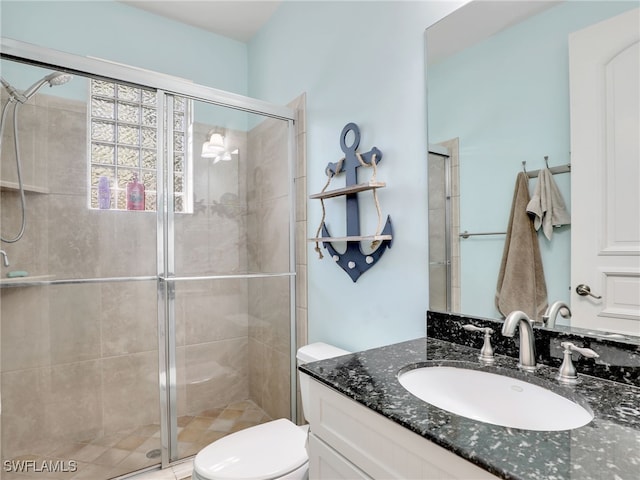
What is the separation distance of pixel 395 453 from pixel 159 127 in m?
1.69

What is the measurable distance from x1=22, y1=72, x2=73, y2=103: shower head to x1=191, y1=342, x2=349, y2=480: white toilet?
1.62 meters

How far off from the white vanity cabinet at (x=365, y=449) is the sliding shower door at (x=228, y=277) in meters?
1.06

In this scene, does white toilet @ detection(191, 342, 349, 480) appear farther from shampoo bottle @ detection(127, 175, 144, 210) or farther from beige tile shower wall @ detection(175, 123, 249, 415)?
shampoo bottle @ detection(127, 175, 144, 210)

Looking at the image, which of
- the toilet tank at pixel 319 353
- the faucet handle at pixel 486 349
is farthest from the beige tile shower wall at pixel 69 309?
the faucet handle at pixel 486 349

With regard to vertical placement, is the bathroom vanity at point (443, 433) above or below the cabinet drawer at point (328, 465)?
above

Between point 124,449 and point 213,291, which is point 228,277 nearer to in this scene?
point 213,291

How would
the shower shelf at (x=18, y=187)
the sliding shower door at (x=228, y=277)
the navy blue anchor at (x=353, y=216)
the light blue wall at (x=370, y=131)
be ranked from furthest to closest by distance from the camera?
the sliding shower door at (x=228, y=277)
the navy blue anchor at (x=353, y=216)
the shower shelf at (x=18, y=187)
the light blue wall at (x=370, y=131)

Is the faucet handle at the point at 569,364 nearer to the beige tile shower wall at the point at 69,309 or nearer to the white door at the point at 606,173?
the white door at the point at 606,173

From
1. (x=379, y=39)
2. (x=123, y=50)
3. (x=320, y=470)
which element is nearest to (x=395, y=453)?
(x=320, y=470)

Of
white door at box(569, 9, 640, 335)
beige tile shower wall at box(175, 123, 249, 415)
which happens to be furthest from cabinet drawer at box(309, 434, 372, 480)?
beige tile shower wall at box(175, 123, 249, 415)

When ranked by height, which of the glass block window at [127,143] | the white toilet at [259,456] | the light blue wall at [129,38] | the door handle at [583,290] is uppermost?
the light blue wall at [129,38]

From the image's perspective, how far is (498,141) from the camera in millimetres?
1135

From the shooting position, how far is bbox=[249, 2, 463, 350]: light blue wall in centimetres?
138

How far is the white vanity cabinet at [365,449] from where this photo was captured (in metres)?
0.66
